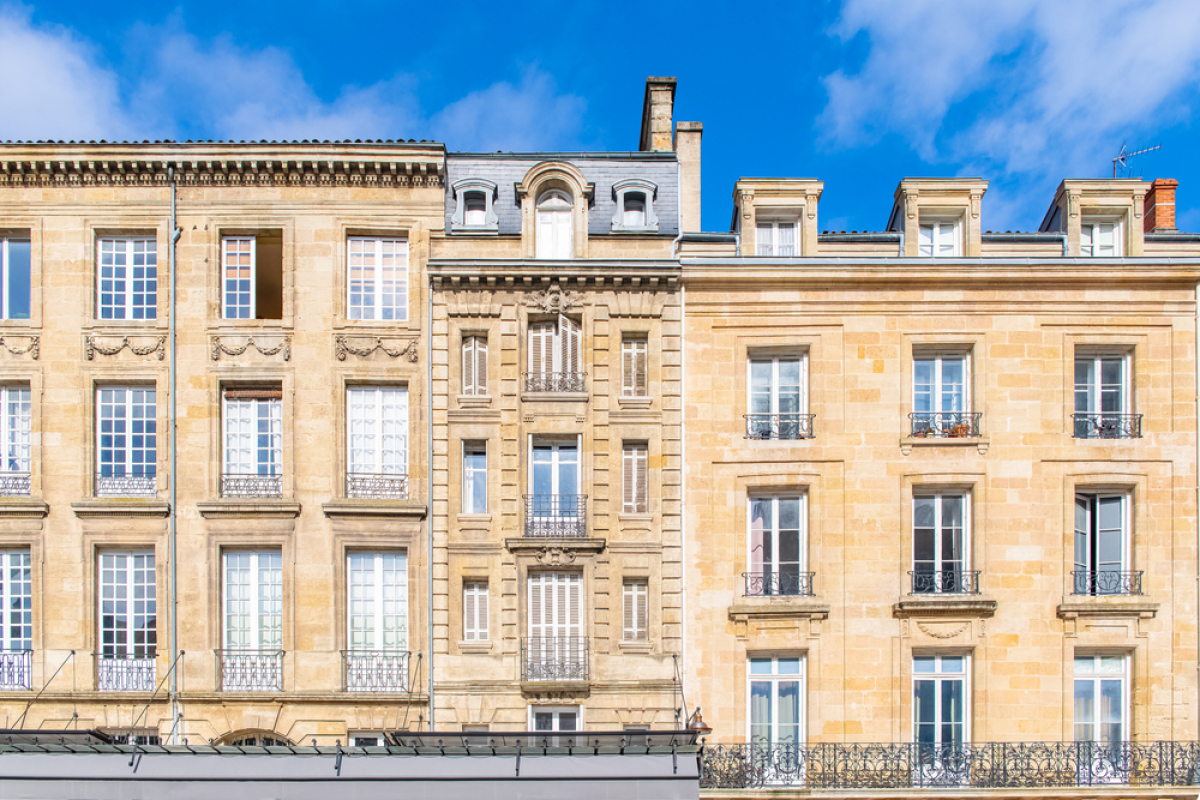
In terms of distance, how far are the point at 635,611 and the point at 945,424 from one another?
6772 mm

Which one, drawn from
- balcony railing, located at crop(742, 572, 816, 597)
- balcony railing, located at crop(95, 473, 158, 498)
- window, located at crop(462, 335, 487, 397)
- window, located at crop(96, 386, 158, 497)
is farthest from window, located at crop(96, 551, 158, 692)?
balcony railing, located at crop(742, 572, 816, 597)

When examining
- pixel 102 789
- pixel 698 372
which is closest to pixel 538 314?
pixel 698 372

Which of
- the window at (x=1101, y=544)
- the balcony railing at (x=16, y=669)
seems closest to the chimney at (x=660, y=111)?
the window at (x=1101, y=544)

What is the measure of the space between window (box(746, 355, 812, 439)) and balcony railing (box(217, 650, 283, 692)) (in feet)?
31.4

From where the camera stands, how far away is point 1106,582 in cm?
1370

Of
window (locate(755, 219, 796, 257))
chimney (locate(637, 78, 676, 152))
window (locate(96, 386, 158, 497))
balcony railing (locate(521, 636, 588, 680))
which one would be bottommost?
balcony railing (locate(521, 636, 588, 680))

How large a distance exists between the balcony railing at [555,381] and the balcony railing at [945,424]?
20.4ft

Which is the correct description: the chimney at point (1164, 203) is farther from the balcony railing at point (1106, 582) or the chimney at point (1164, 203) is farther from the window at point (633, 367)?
the window at point (633, 367)

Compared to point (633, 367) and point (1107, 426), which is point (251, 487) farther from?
point (1107, 426)

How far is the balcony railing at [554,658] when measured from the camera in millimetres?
13383

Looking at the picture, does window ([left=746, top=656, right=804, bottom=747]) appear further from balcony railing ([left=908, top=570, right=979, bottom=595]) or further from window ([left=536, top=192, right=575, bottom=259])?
window ([left=536, top=192, right=575, bottom=259])

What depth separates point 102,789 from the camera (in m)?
11.5

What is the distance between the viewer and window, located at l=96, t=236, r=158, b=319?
14.2 m

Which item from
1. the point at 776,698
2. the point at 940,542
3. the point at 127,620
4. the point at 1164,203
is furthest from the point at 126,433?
the point at 1164,203
